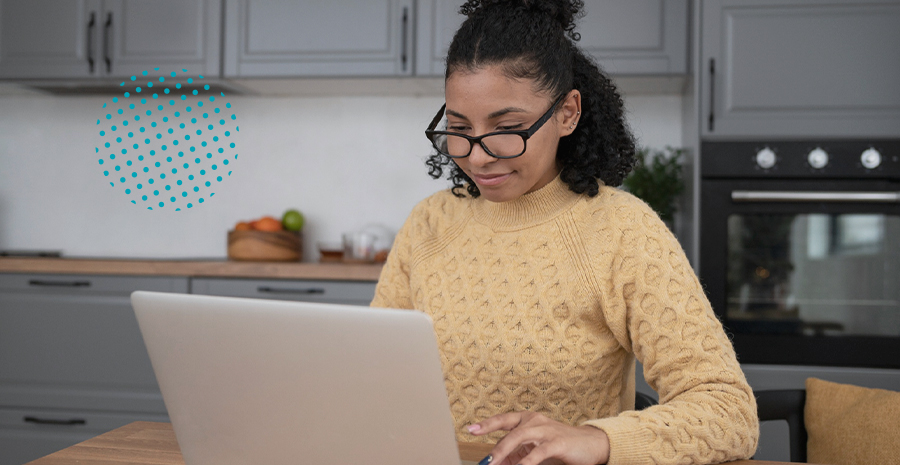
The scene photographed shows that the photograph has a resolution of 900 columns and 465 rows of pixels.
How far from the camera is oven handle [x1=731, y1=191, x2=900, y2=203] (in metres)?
2.08

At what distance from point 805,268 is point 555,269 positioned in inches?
58.5

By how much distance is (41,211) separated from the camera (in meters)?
3.05

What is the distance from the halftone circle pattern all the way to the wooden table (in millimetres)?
2240

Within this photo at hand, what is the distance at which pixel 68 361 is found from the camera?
8.07 feet

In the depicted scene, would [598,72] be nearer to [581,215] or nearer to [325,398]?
[581,215]

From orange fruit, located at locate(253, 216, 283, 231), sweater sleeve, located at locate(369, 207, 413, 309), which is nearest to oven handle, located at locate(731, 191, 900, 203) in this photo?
sweater sleeve, located at locate(369, 207, 413, 309)

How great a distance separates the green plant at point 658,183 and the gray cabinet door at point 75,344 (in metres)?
1.64

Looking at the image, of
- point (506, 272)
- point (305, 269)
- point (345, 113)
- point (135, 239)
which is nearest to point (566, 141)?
point (506, 272)

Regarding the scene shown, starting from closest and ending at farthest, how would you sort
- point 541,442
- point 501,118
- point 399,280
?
point 541,442
point 501,118
point 399,280

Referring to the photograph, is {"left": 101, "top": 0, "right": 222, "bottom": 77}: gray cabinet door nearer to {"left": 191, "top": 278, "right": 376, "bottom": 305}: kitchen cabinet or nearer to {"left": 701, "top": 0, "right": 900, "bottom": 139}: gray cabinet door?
{"left": 191, "top": 278, "right": 376, "bottom": 305}: kitchen cabinet

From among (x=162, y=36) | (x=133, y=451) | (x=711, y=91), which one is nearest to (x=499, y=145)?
(x=133, y=451)

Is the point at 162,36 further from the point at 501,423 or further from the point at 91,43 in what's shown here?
the point at 501,423

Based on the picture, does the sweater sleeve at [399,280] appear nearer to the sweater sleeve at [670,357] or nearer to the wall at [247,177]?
the sweater sleeve at [670,357]

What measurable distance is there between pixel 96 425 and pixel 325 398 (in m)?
2.29
